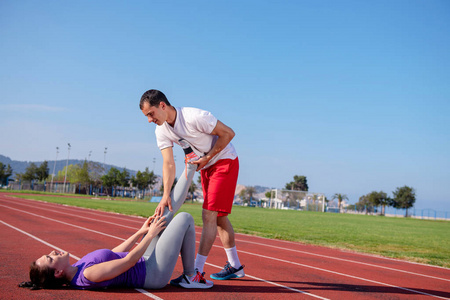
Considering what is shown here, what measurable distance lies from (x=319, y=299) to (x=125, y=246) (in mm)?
2141

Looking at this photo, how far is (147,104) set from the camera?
400 centimetres

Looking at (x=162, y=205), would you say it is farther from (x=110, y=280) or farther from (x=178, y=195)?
(x=110, y=280)

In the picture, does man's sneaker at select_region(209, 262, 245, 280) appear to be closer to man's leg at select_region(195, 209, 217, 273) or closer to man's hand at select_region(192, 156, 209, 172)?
man's leg at select_region(195, 209, 217, 273)

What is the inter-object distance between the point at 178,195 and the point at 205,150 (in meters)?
0.83

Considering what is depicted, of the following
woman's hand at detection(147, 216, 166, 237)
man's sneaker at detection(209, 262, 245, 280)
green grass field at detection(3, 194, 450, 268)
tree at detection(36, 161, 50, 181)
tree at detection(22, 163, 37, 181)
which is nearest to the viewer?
woman's hand at detection(147, 216, 166, 237)

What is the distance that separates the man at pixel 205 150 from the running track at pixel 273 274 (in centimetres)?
67

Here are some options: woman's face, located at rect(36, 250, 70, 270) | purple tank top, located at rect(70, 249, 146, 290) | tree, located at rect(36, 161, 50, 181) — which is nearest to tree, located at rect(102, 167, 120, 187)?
tree, located at rect(36, 161, 50, 181)

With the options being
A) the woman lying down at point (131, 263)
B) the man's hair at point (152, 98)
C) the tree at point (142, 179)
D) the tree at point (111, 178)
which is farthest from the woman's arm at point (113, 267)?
the tree at point (142, 179)

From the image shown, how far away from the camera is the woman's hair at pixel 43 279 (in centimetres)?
325

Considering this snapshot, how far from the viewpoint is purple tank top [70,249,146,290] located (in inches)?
135

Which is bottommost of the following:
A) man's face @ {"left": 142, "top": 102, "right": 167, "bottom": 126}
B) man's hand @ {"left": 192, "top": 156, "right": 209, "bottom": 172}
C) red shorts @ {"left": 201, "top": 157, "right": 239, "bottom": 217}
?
red shorts @ {"left": 201, "top": 157, "right": 239, "bottom": 217}

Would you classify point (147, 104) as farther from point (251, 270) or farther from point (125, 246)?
point (251, 270)

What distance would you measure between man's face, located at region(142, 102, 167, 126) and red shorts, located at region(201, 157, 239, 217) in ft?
2.94

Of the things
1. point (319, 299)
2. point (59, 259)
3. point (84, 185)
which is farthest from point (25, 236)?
point (84, 185)
